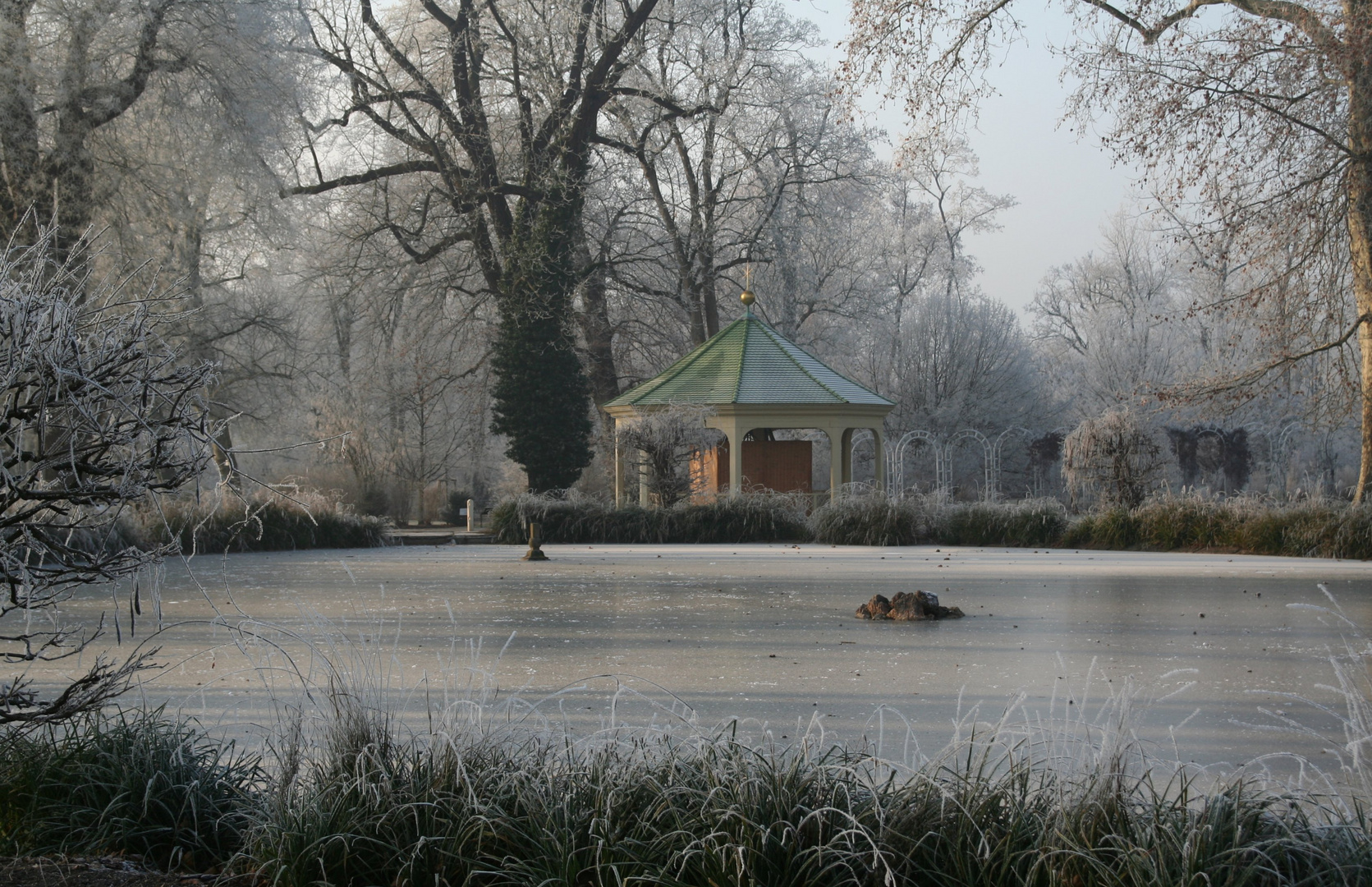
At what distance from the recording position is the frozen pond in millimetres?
5289

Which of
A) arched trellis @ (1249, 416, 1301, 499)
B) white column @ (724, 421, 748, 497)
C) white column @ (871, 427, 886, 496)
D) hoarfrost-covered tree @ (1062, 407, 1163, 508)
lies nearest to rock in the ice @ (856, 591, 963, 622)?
hoarfrost-covered tree @ (1062, 407, 1163, 508)

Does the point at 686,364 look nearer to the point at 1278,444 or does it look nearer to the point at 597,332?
the point at 597,332

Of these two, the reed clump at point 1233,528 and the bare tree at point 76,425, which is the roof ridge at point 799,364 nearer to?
the reed clump at point 1233,528

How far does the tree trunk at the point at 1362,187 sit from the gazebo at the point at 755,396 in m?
7.87

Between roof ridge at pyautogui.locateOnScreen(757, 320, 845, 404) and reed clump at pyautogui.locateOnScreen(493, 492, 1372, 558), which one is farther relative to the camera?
roof ridge at pyautogui.locateOnScreen(757, 320, 845, 404)

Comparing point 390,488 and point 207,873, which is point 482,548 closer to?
point 390,488

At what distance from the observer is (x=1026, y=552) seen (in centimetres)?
1677

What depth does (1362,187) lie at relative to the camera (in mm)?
15352

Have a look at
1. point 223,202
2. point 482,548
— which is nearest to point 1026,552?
point 482,548

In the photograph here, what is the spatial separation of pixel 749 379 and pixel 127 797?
19.0 metres

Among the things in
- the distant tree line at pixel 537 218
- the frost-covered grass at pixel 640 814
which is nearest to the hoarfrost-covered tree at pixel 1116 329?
the distant tree line at pixel 537 218

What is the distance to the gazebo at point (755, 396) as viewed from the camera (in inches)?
846

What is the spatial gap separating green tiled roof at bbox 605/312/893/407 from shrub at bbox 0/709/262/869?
17411 mm

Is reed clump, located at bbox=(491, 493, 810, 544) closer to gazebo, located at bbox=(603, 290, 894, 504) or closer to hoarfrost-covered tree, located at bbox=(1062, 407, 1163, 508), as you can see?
gazebo, located at bbox=(603, 290, 894, 504)
